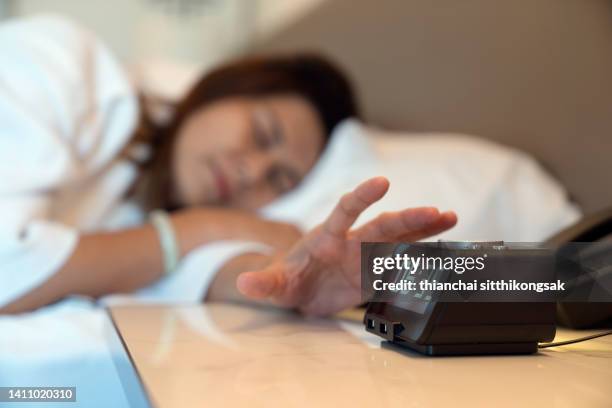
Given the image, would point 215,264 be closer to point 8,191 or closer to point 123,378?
point 8,191

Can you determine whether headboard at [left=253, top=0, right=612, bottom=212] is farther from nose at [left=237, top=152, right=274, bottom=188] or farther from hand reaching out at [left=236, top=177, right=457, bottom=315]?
hand reaching out at [left=236, top=177, right=457, bottom=315]

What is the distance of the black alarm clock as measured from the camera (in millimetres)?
430

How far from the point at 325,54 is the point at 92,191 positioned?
63 cm

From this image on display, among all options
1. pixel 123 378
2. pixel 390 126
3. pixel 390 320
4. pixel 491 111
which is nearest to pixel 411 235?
pixel 390 320

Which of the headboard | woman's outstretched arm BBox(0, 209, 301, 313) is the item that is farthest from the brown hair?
woman's outstretched arm BBox(0, 209, 301, 313)

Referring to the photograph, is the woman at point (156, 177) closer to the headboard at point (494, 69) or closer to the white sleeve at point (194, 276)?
the white sleeve at point (194, 276)

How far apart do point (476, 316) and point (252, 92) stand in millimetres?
897

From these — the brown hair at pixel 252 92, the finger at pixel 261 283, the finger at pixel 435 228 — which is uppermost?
the brown hair at pixel 252 92

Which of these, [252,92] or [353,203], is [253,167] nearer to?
[252,92]

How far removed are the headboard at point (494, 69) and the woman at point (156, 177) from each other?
122 mm

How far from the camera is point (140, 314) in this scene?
683 millimetres

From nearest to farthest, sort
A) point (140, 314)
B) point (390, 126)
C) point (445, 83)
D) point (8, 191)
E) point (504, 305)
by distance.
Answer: point (504, 305)
point (140, 314)
point (8, 191)
point (445, 83)
point (390, 126)

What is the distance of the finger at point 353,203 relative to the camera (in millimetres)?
478

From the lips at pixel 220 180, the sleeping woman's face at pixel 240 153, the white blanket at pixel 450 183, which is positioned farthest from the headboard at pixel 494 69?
the lips at pixel 220 180
